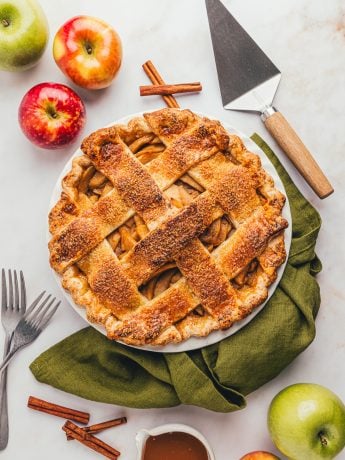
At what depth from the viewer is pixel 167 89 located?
1.96 meters

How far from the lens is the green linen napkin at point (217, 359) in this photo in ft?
6.01

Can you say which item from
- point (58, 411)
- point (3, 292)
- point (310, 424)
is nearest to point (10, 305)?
point (3, 292)

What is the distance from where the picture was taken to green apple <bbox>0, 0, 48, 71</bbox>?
185 centimetres

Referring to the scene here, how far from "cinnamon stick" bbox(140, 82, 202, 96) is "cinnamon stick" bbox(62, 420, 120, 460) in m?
1.08

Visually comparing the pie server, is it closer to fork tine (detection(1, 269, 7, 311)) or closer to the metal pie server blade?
the metal pie server blade

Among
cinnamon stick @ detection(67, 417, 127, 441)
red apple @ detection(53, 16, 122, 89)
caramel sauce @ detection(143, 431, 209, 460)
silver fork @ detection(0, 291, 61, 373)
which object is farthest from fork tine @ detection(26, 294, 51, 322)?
red apple @ detection(53, 16, 122, 89)

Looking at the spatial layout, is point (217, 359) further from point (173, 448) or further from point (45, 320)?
point (45, 320)

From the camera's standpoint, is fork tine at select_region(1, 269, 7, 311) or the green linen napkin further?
fork tine at select_region(1, 269, 7, 311)

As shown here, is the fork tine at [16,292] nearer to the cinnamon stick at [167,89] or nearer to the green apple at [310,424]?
the cinnamon stick at [167,89]

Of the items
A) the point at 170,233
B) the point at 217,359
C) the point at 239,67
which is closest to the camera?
the point at 170,233

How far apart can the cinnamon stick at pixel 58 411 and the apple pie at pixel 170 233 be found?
380mm

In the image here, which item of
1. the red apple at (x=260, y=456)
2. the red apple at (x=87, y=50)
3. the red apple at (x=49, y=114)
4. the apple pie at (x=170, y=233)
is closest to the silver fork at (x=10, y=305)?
the apple pie at (x=170, y=233)

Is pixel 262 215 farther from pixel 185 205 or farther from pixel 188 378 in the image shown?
pixel 188 378

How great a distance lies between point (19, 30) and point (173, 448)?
1.32 metres
